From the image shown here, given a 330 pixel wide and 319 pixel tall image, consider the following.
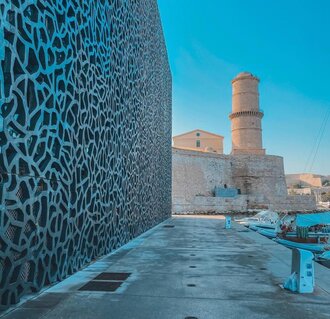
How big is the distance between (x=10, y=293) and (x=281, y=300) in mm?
3427

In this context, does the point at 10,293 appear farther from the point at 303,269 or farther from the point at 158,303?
the point at 303,269

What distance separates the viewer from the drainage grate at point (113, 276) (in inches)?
229

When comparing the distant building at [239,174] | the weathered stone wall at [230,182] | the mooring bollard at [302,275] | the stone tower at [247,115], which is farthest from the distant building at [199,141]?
the mooring bollard at [302,275]

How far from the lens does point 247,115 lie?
161ft

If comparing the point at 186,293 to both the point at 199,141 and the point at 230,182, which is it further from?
the point at 199,141

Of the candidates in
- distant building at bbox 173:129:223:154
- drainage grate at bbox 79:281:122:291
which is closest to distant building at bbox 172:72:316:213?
distant building at bbox 173:129:223:154

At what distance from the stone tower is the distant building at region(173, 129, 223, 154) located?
8.88 meters

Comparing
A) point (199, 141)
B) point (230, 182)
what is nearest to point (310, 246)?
point (230, 182)

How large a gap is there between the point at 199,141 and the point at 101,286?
53863 mm

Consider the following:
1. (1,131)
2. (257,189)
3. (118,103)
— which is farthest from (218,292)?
(257,189)

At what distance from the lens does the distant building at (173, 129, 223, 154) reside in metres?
58.4

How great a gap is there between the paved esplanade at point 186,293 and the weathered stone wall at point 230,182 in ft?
97.9

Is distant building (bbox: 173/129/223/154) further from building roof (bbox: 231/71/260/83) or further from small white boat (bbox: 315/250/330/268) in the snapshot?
small white boat (bbox: 315/250/330/268)

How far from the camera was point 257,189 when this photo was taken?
45031 millimetres
